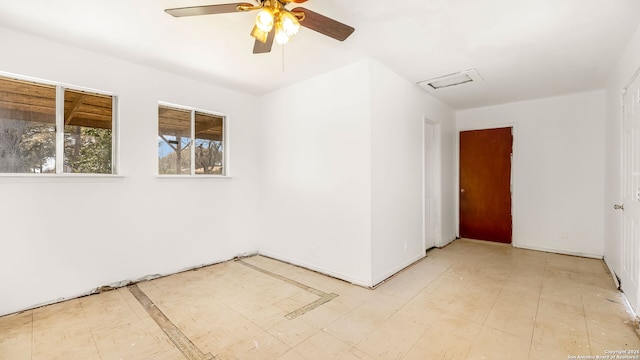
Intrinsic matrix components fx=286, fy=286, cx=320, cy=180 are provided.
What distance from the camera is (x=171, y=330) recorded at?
230 cm

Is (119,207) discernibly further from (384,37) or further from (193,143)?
(384,37)

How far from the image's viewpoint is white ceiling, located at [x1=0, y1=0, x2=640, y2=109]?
2193mm

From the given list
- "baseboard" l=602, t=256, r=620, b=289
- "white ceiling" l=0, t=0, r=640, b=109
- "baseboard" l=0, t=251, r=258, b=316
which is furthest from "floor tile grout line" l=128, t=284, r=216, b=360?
"baseboard" l=602, t=256, r=620, b=289

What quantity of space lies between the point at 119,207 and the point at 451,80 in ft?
14.1

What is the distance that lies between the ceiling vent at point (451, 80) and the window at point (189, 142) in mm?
2974

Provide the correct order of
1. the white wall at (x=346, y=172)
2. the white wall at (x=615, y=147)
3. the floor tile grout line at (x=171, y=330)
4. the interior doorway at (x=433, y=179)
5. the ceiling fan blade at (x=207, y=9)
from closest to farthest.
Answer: the ceiling fan blade at (x=207, y=9), the floor tile grout line at (x=171, y=330), the white wall at (x=615, y=147), the white wall at (x=346, y=172), the interior doorway at (x=433, y=179)

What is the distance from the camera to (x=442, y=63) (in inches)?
126

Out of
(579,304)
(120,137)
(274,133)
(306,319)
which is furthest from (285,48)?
(579,304)

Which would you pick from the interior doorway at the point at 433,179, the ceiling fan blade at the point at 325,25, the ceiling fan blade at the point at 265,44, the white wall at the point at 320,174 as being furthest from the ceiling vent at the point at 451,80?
the ceiling fan blade at the point at 265,44

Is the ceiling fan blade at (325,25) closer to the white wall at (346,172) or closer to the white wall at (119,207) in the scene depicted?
the white wall at (346,172)

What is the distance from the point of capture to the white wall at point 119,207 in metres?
2.61

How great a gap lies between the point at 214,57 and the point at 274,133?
1.42m

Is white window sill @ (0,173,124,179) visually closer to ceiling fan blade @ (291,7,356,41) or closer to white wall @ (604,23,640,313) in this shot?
ceiling fan blade @ (291,7,356,41)

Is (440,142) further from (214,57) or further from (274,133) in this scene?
(214,57)
